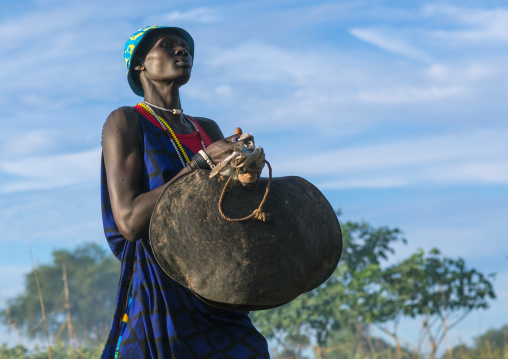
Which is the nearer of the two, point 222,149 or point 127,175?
point 222,149

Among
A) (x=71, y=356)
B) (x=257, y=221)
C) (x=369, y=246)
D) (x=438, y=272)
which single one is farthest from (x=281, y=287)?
(x=369, y=246)

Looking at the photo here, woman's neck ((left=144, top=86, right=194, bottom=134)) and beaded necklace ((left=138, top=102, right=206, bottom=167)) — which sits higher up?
woman's neck ((left=144, top=86, right=194, bottom=134))

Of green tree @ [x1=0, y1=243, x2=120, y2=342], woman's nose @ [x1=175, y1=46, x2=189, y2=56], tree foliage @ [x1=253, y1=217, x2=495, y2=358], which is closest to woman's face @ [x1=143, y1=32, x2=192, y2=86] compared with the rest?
woman's nose @ [x1=175, y1=46, x2=189, y2=56]

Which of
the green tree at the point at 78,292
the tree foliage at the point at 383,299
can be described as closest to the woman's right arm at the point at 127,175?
the tree foliage at the point at 383,299

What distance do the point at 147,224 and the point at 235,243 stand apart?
1.22ft

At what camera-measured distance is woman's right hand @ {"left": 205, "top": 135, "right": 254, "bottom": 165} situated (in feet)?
7.36

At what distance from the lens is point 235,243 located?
2.14 m

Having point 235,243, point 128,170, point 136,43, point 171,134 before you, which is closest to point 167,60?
point 136,43

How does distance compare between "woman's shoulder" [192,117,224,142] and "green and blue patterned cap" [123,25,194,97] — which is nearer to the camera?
"green and blue patterned cap" [123,25,194,97]

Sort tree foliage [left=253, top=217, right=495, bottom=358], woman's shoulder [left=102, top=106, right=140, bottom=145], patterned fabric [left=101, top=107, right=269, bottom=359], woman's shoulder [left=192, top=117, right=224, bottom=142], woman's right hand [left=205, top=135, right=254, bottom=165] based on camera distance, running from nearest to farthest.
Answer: woman's right hand [left=205, top=135, right=254, bottom=165], patterned fabric [left=101, top=107, right=269, bottom=359], woman's shoulder [left=102, top=106, right=140, bottom=145], woman's shoulder [left=192, top=117, right=224, bottom=142], tree foliage [left=253, top=217, right=495, bottom=358]

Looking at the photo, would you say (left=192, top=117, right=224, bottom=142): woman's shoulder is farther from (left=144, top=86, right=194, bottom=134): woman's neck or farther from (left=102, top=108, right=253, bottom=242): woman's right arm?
(left=102, top=108, right=253, bottom=242): woman's right arm

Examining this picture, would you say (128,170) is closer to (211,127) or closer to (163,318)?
(163,318)

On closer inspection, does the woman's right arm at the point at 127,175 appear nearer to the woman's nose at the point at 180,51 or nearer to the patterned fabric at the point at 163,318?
the patterned fabric at the point at 163,318

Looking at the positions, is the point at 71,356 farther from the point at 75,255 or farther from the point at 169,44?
the point at 75,255
